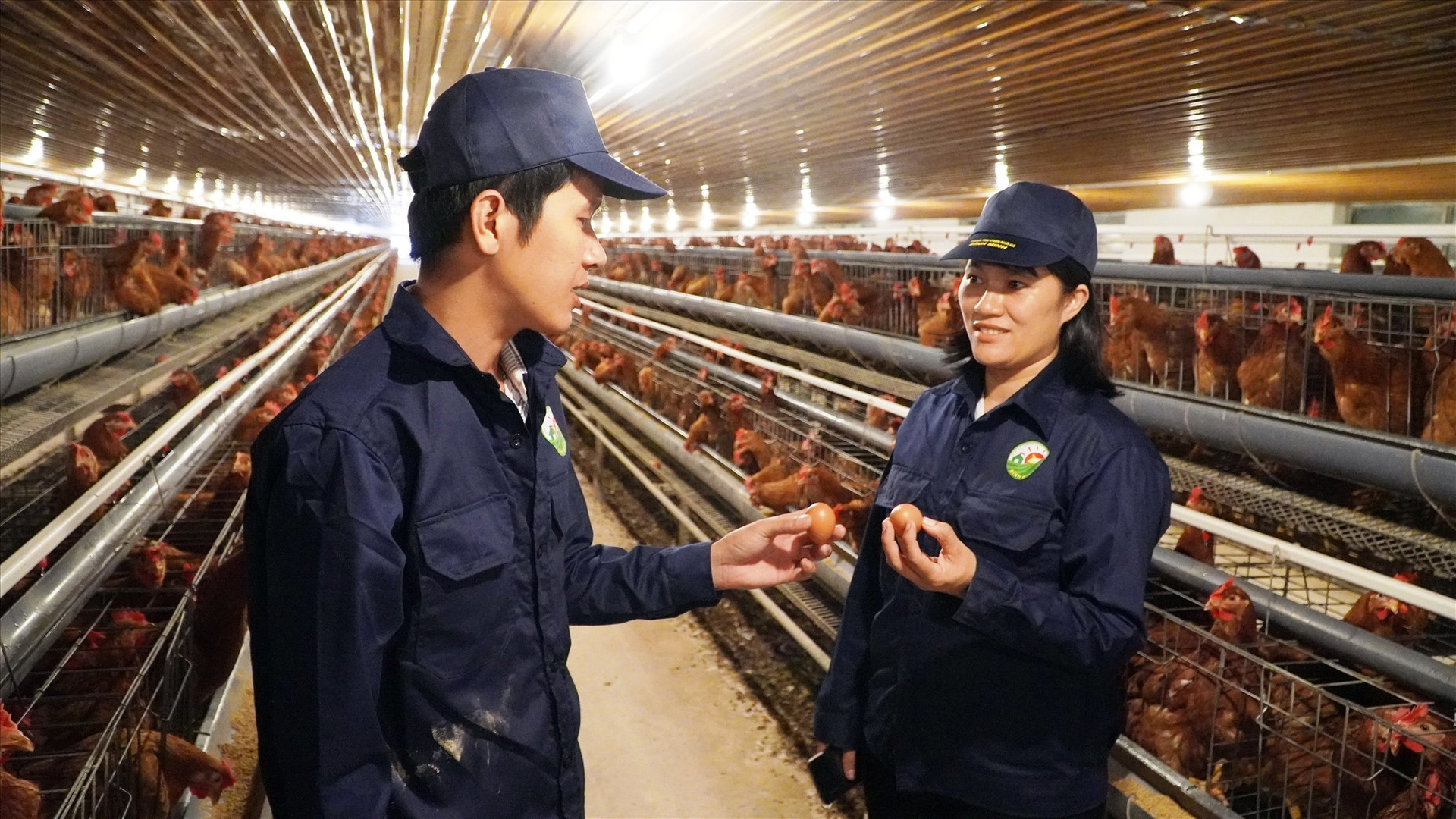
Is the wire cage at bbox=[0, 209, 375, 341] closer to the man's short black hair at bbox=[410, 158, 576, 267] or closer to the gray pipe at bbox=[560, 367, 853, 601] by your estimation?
the gray pipe at bbox=[560, 367, 853, 601]

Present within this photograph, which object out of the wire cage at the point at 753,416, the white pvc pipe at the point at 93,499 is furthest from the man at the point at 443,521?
the wire cage at the point at 753,416

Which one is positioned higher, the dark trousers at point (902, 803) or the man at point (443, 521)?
the man at point (443, 521)

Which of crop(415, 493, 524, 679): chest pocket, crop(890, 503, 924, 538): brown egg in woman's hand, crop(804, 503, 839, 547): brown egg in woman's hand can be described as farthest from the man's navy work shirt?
crop(890, 503, 924, 538): brown egg in woman's hand

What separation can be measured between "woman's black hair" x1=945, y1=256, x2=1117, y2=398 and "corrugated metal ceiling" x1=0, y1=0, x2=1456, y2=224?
107cm

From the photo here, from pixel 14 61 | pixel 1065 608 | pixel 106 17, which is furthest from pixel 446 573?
pixel 14 61

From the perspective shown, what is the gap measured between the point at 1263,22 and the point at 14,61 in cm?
529

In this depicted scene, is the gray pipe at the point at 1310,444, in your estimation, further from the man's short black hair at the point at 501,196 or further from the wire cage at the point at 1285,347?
the man's short black hair at the point at 501,196

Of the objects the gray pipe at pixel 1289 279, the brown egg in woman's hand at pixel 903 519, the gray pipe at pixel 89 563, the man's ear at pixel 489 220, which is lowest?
the gray pipe at pixel 89 563

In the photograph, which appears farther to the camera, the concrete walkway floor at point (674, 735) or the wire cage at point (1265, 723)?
the concrete walkway floor at point (674, 735)

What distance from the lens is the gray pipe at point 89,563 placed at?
6.10ft

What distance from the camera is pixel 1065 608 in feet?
5.36

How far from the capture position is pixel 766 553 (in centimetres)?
165

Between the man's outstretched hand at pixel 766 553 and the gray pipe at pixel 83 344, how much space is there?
6.88 feet

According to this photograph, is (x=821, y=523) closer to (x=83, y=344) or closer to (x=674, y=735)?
(x=674, y=735)
